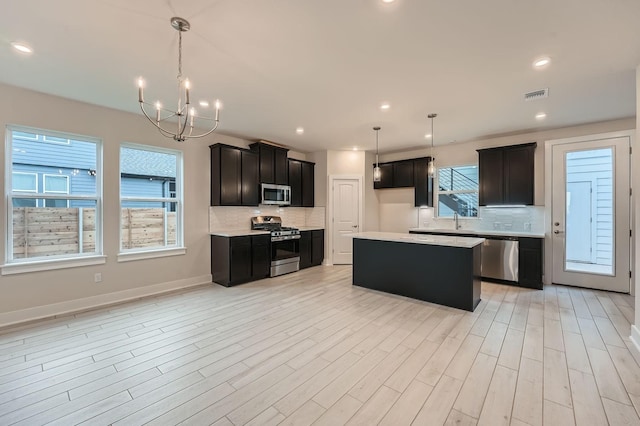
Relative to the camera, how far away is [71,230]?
12.3ft

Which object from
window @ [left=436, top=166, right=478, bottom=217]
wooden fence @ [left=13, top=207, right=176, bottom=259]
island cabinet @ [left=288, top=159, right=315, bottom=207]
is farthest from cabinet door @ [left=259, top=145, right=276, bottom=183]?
window @ [left=436, top=166, right=478, bottom=217]

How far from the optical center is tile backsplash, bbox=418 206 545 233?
199 inches

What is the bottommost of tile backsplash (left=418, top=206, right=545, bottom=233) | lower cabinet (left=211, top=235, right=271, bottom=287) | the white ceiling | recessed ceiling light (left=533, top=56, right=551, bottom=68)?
lower cabinet (left=211, top=235, right=271, bottom=287)

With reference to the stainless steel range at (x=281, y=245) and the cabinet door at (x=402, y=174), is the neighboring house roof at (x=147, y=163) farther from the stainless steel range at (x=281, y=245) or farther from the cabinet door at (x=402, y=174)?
the cabinet door at (x=402, y=174)

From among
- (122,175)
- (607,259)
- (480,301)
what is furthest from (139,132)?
(607,259)

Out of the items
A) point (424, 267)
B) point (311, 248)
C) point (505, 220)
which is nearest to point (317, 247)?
point (311, 248)

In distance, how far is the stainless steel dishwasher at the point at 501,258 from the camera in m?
4.75

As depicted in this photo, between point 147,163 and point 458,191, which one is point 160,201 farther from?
point 458,191

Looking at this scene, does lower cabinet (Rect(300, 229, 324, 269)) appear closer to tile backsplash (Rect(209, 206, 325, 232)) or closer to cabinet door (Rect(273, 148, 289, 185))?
tile backsplash (Rect(209, 206, 325, 232))

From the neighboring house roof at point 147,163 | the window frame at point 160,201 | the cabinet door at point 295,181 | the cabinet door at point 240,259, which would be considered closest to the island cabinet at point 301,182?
the cabinet door at point 295,181

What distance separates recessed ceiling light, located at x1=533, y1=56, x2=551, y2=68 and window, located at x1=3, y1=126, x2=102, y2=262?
17.9 ft

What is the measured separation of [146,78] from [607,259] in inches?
277

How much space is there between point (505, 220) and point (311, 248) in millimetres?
4009

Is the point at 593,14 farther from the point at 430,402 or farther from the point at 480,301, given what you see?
the point at 480,301
